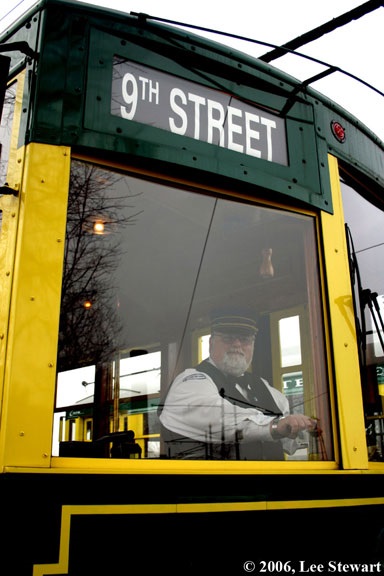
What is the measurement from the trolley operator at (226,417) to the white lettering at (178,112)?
87 centimetres

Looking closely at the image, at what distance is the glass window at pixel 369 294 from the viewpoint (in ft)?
7.72

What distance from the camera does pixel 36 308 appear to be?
5.29ft

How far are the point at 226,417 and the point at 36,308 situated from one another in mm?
799

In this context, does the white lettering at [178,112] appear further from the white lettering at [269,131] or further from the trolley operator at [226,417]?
the trolley operator at [226,417]

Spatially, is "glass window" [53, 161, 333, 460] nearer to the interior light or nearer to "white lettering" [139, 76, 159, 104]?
the interior light

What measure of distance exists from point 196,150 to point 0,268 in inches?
29.0

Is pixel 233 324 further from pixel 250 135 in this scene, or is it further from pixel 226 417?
pixel 250 135

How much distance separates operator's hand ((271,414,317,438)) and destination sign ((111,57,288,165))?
35.9 inches

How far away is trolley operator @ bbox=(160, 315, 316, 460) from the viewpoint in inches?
77.8

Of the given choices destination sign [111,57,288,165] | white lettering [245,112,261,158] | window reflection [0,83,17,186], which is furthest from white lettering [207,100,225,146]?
window reflection [0,83,17,186]

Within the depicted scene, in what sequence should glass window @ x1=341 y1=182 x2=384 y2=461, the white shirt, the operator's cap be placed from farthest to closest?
the operator's cap < glass window @ x1=341 y1=182 x2=384 y2=461 < the white shirt

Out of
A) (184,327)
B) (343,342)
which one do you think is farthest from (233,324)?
(343,342)
